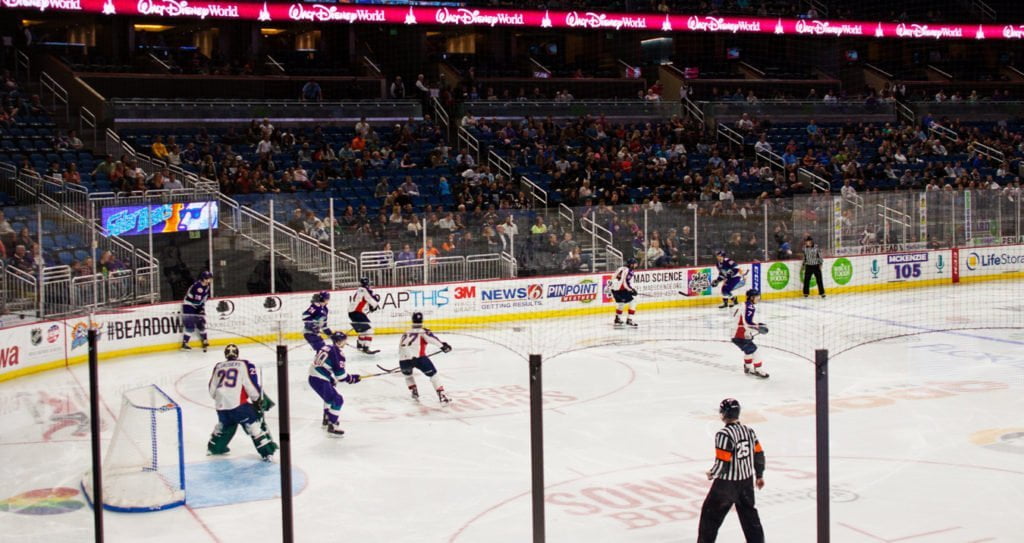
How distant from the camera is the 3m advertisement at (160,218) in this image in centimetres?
1809

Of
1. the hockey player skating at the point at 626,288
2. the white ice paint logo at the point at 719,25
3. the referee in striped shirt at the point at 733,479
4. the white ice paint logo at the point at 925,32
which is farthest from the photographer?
the white ice paint logo at the point at 925,32

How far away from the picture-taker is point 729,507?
7.77m

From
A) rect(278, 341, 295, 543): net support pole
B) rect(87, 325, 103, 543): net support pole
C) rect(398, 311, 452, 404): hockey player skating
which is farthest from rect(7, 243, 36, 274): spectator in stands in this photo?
rect(278, 341, 295, 543): net support pole

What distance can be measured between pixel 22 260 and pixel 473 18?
18.2 m

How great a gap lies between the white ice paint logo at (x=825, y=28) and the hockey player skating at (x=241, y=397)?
3007cm

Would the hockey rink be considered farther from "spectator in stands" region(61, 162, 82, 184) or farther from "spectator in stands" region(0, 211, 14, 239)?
"spectator in stands" region(61, 162, 82, 184)

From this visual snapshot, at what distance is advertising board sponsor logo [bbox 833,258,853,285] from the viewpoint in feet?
86.2

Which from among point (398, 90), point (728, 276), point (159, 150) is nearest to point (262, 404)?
point (728, 276)

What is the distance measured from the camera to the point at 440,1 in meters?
32.6

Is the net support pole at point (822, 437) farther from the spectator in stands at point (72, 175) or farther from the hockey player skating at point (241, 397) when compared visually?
the spectator in stands at point (72, 175)

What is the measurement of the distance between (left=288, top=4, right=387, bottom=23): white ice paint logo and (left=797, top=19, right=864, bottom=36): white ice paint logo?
580 inches

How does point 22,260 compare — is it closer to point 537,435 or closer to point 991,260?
point 537,435

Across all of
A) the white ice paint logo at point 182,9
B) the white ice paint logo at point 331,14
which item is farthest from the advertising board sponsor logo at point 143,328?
the white ice paint logo at point 331,14

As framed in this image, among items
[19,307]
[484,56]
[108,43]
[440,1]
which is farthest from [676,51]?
[19,307]
